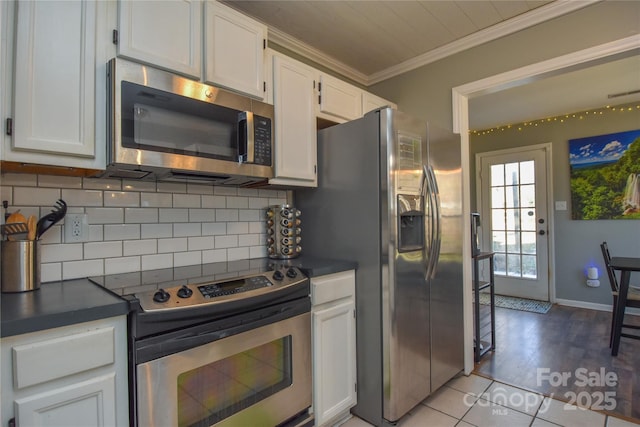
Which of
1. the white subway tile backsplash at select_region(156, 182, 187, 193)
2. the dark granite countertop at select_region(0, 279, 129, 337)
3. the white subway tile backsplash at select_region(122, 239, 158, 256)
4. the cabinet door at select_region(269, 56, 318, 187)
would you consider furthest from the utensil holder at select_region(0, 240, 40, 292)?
the cabinet door at select_region(269, 56, 318, 187)

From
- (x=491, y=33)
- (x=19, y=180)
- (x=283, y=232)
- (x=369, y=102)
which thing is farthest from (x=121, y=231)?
(x=491, y=33)

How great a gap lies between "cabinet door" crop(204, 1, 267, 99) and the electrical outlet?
884 mm

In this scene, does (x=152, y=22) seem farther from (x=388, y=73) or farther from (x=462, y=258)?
(x=462, y=258)

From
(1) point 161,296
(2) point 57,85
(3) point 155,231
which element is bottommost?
(1) point 161,296

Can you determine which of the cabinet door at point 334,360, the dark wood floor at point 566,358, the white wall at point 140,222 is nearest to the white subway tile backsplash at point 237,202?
the white wall at point 140,222

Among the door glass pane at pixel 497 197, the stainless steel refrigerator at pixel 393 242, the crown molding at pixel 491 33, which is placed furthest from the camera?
the door glass pane at pixel 497 197

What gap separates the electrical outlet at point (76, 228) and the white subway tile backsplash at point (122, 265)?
6.1 inches

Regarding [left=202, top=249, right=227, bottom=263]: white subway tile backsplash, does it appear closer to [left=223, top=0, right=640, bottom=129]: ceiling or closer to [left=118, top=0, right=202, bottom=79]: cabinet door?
[left=118, top=0, right=202, bottom=79]: cabinet door

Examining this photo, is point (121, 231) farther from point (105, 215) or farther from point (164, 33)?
point (164, 33)

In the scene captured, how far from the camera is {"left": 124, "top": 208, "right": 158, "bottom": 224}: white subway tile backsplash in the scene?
173 cm

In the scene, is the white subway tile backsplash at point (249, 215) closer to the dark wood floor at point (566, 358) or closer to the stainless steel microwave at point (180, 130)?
the stainless steel microwave at point (180, 130)

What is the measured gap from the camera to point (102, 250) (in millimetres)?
1632

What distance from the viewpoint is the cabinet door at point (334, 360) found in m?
1.77

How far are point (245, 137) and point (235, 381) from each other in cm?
112
